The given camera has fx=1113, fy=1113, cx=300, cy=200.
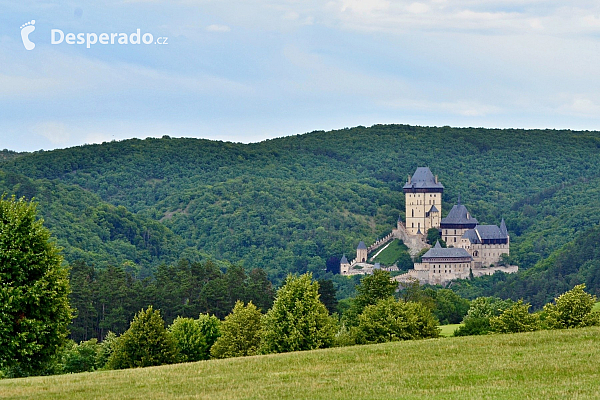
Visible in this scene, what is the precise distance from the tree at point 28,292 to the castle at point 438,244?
117623mm

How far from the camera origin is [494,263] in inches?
6501

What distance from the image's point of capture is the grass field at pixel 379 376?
31016 millimetres

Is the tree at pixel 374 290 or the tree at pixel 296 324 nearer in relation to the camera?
the tree at pixel 296 324

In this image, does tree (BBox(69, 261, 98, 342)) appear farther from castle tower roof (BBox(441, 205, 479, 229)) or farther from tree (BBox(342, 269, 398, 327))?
castle tower roof (BBox(441, 205, 479, 229))

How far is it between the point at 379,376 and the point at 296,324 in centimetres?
1798

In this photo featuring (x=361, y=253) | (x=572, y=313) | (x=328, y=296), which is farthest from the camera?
(x=361, y=253)

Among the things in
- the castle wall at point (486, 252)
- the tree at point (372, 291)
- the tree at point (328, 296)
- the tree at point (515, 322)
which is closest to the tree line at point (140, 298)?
the tree at point (328, 296)

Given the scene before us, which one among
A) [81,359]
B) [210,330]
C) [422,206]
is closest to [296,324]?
[210,330]

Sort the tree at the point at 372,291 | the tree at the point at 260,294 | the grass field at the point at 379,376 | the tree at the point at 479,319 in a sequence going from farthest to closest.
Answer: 1. the tree at the point at 260,294
2. the tree at the point at 372,291
3. the tree at the point at 479,319
4. the grass field at the point at 379,376

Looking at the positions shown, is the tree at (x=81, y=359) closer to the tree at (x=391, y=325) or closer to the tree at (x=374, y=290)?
the tree at (x=391, y=325)

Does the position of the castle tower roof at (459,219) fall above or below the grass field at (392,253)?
above

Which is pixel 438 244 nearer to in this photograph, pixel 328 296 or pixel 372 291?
pixel 328 296

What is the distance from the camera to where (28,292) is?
112 ft

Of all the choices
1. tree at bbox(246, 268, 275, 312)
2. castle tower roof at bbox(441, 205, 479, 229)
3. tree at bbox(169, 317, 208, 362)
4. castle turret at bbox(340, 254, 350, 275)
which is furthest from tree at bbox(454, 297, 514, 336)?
castle turret at bbox(340, 254, 350, 275)
